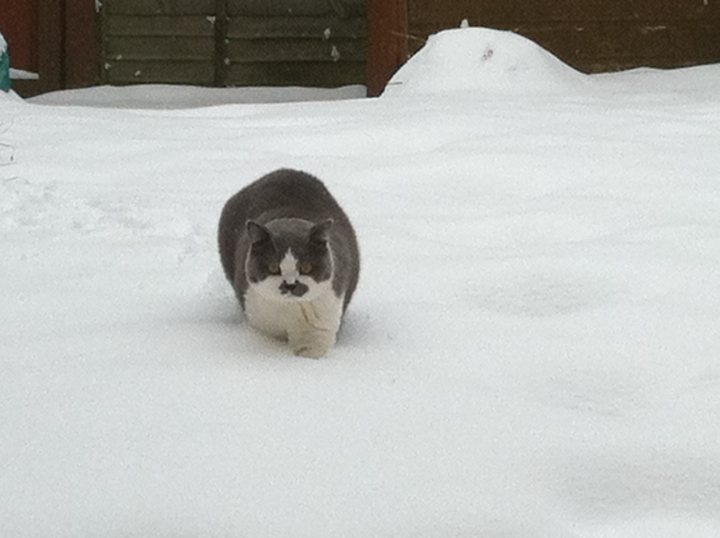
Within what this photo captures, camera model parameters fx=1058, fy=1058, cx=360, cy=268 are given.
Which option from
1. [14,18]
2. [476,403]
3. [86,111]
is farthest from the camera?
[14,18]

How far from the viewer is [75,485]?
1.89 m

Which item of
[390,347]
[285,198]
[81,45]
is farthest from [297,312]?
[81,45]

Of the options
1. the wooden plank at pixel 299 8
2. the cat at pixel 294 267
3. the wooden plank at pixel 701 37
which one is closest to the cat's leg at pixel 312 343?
the cat at pixel 294 267

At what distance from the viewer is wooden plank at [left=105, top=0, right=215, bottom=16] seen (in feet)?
34.0

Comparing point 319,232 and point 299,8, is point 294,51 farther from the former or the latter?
point 319,232

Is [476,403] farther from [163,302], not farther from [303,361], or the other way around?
[163,302]

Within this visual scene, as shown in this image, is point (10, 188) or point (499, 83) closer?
point (10, 188)

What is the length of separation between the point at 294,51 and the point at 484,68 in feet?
13.6

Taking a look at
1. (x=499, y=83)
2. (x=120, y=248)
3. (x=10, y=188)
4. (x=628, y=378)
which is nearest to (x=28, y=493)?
(x=628, y=378)

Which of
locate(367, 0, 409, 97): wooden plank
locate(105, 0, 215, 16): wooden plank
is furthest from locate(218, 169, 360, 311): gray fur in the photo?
locate(105, 0, 215, 16): wooden plank

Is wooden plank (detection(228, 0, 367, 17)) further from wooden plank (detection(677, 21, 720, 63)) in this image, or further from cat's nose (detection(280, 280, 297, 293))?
cat's nose (detection(280, 280, 297, 293))

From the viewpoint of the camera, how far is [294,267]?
2.40m

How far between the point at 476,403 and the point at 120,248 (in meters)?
1.58

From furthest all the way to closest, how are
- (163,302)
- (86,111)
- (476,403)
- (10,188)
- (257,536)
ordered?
(86,111)
(10,188)
(163,302)
(476,403)
(257,536)
